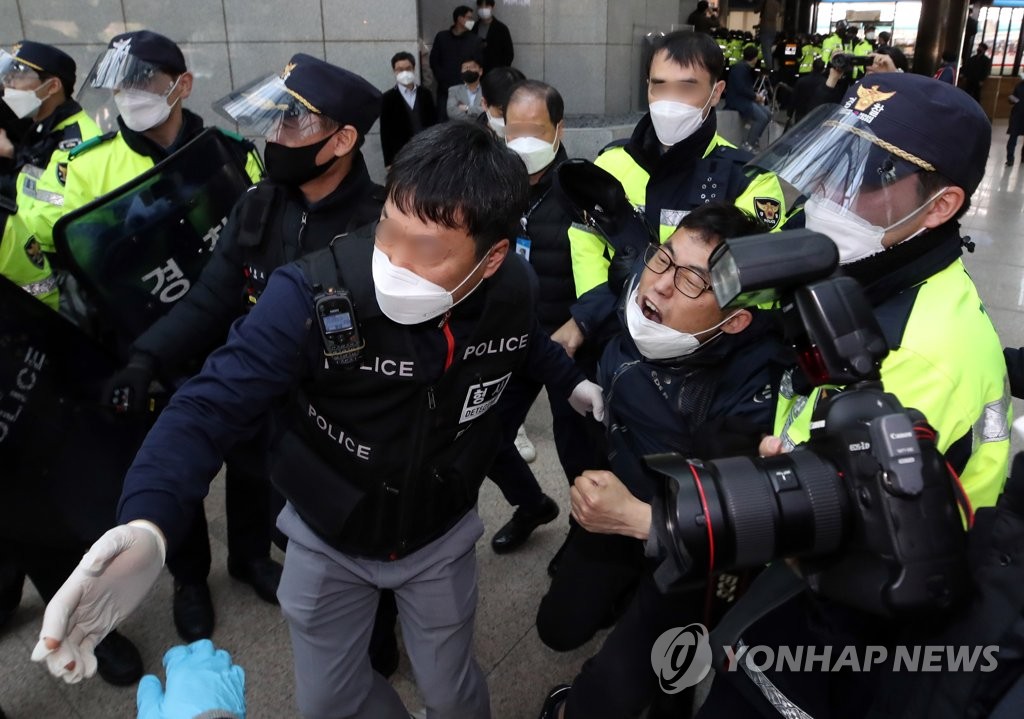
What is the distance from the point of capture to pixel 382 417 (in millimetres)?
1577

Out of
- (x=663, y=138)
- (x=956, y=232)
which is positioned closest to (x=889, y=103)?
(x=956, y=232)

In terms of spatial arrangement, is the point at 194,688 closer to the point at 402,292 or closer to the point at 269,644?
the point at 402,292

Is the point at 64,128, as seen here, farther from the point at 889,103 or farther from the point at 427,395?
the point at 889,103

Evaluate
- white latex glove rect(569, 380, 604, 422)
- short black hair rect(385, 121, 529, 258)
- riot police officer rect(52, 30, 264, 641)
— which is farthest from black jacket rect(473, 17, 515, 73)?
short black hair rect(385, 121, 529, 258)

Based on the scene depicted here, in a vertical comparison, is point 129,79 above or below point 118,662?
above

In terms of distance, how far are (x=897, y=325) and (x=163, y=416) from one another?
4.28ft

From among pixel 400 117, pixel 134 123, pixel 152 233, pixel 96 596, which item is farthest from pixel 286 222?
pixel 400 117

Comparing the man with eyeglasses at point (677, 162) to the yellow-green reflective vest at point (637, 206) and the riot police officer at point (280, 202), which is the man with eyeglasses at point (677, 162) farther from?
the riot police officer at point (280, 202)

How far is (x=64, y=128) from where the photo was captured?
3.16m

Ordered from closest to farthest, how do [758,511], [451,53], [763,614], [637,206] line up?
[758,511], [763,614], [637,206], [451,53]

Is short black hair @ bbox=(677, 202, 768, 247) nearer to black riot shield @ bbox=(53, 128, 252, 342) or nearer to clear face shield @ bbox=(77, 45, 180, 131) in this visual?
black riot shield @ bbox=(53, 128, 252, 342)

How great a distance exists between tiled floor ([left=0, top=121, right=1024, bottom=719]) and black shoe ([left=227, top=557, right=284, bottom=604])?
0.13ft

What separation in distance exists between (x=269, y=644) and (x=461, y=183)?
1788 mm

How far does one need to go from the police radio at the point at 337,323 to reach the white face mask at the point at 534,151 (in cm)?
165
